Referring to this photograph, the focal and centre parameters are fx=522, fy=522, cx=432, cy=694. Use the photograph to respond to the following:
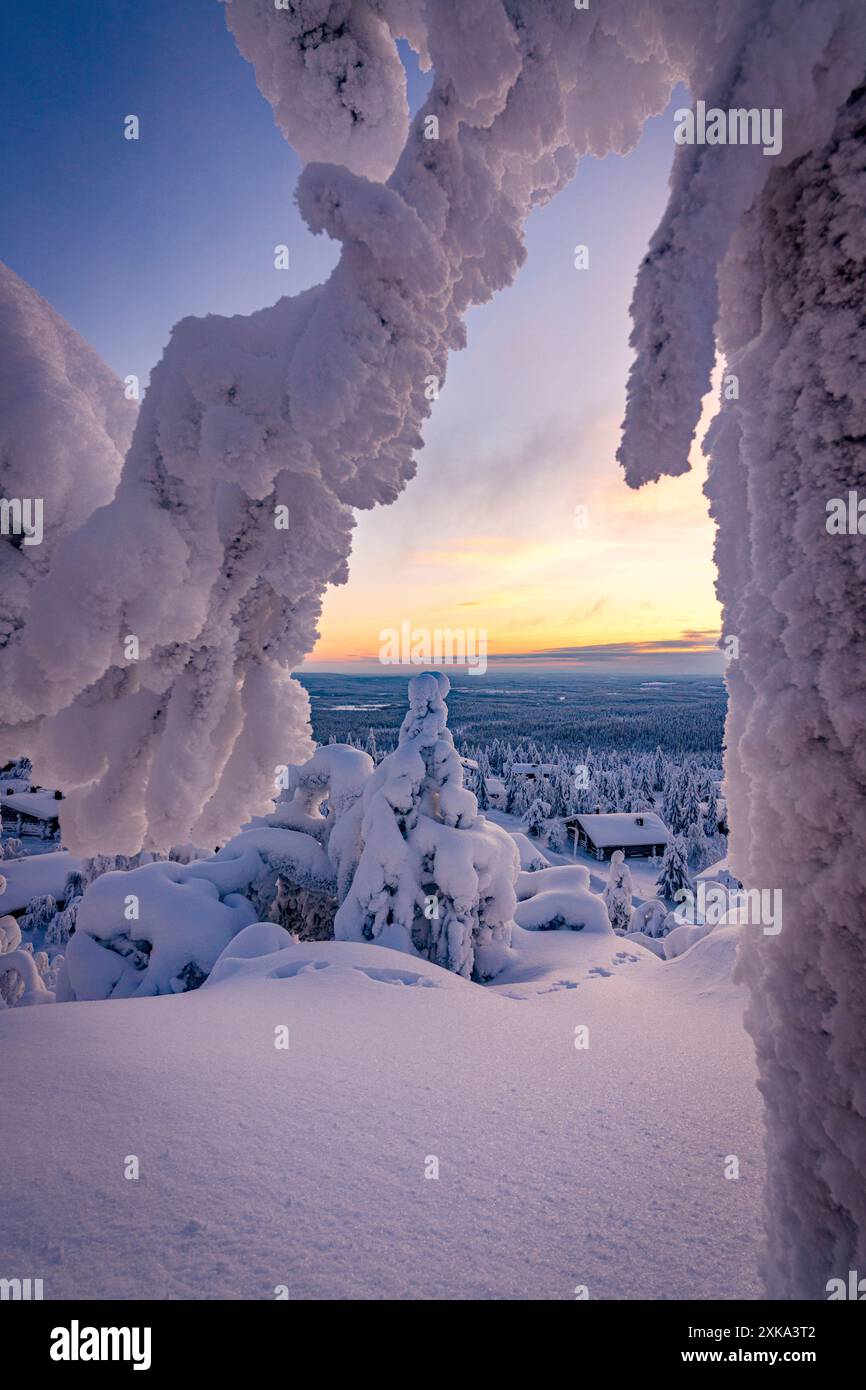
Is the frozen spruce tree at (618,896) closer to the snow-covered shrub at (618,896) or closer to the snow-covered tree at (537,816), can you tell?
the snow-covered shrub at (618,896)

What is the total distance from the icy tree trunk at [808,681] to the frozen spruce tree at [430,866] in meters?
8.69

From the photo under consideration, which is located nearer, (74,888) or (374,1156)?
(374,1156)

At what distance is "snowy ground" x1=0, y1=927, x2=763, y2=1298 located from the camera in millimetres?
1844

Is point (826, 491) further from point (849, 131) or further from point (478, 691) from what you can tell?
point (478, 691)

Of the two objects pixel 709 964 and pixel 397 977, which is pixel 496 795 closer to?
pixel 709 964

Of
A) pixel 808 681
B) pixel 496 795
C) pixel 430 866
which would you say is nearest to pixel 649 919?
pixel 430 866

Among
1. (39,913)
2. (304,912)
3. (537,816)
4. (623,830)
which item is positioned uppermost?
(304,912)

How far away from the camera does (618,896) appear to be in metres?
17.8

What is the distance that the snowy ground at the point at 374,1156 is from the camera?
1.84 meters

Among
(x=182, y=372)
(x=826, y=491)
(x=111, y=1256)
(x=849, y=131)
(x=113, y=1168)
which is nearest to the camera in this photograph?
(x=849, y=131)

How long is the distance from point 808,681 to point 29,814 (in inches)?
1538

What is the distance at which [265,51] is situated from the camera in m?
2.27

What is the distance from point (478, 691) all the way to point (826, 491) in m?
90.6
